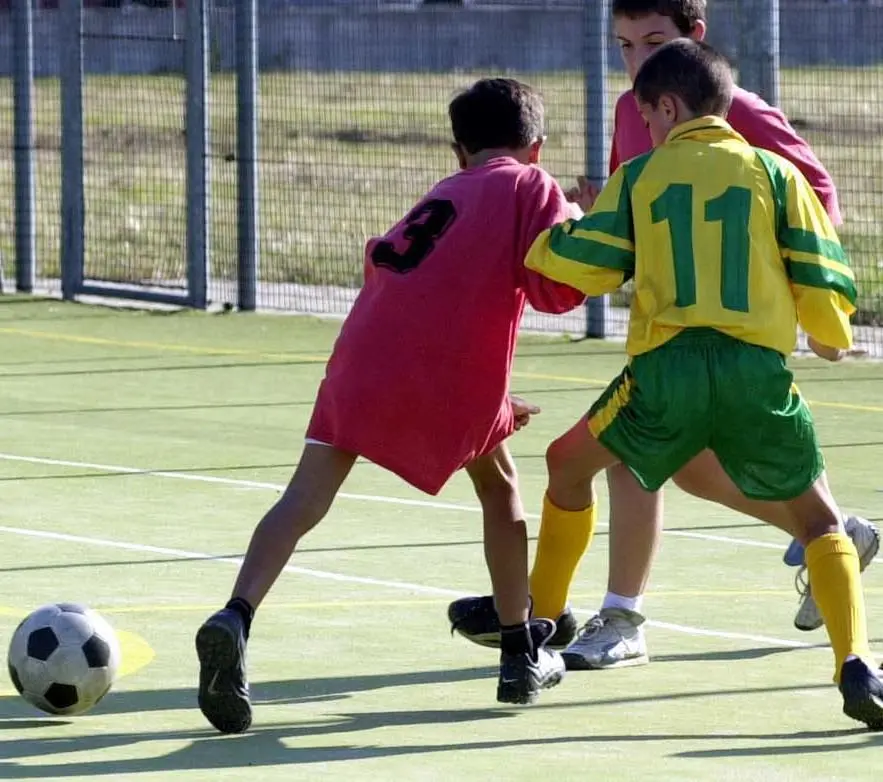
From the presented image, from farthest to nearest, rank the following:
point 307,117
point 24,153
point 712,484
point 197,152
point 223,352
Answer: point 307,117 < point 24,153 < point 197,152 < point 223,352 < point 712,484

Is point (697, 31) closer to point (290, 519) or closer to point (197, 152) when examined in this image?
point (290, 519)

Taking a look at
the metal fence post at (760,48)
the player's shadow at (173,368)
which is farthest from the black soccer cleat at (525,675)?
the metal fence post at (760,48)

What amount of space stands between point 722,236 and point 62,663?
1.93m

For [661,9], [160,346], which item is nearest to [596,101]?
[160,346]

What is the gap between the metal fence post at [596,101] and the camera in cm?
1548

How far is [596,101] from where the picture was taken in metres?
15.5

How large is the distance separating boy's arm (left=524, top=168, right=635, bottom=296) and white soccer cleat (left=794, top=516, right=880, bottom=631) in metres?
1.48

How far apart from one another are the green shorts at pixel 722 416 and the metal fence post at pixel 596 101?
31.5 feet

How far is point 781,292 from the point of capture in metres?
5.84

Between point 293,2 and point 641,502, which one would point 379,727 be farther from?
point 293,2

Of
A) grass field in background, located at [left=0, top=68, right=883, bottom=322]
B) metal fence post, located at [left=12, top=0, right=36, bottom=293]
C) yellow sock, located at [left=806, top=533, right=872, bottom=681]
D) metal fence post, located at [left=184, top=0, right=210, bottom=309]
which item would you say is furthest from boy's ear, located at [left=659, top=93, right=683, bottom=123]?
metal fence post, located at [left=12, top=0, right=36, bottom=293]

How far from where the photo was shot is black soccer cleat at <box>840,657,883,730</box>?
18.6ft

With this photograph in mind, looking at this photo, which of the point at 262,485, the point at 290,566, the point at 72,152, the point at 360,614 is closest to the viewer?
the point at 360,614

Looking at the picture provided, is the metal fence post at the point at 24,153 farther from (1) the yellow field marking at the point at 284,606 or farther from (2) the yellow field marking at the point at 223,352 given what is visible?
(1) the yellow field marking at the point at 284,606
